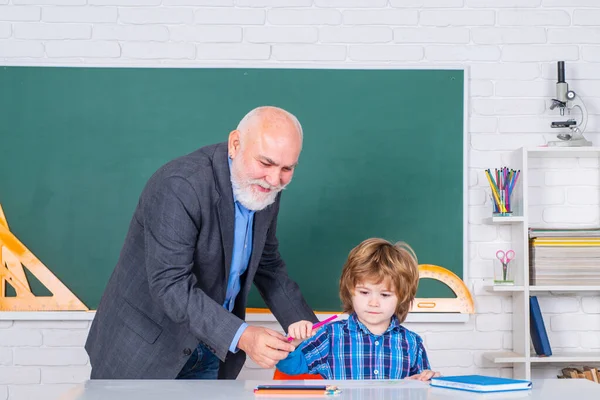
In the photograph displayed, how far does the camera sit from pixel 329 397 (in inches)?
60.6

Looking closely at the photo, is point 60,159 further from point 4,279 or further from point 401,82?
point 401,82

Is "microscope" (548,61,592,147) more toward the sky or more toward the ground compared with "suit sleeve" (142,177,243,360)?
more toward the sky

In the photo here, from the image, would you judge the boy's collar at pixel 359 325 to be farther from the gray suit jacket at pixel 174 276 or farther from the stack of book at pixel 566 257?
the stack of book at pixel 566 257

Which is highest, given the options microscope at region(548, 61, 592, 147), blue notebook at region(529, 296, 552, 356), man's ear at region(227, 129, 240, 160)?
microscope at region(548, 61, 592, 147)

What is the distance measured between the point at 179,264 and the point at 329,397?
2.04 feet

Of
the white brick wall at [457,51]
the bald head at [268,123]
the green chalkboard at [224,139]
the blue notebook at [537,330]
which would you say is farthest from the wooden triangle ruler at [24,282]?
the blue notebook at [537,330]

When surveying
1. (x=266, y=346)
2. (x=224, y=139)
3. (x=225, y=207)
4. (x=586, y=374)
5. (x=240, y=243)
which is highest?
(x=224, y=139)

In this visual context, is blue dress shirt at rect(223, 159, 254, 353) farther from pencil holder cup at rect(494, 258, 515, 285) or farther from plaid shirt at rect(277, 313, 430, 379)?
pencil holder cup at rect(494, 258, 515, 285)

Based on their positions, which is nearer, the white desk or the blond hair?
the white desk

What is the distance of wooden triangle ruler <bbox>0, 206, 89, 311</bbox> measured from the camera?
3.17 meters

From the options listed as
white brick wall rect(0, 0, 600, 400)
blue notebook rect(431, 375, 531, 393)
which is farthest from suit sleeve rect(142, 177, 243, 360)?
white brick wall rect(0, 0, 600, 400)

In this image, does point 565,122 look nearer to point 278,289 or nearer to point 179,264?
point 278,289

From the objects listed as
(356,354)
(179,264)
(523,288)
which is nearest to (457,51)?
(523,288)

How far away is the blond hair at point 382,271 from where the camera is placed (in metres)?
2.16
